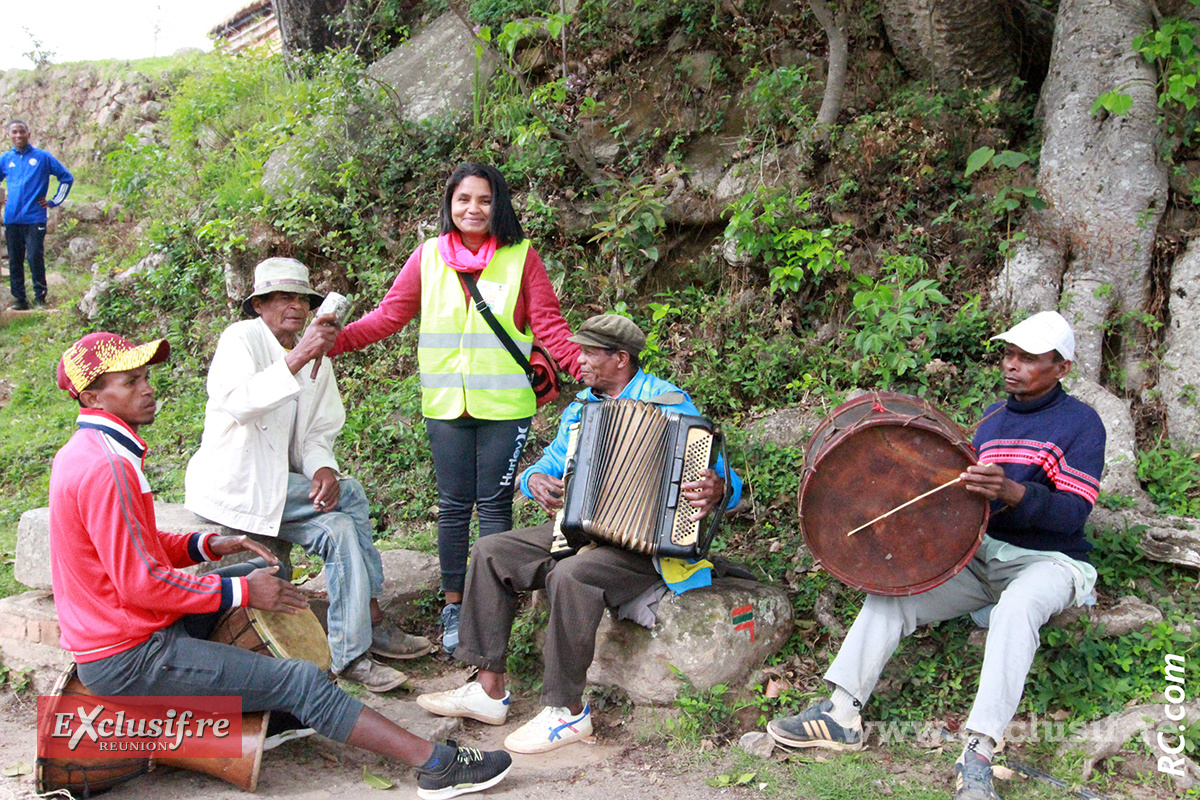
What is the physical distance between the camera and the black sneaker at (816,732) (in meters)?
3.59

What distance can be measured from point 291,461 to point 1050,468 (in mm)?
3281

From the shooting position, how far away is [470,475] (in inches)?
172

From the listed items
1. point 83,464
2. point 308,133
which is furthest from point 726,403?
point 308,133

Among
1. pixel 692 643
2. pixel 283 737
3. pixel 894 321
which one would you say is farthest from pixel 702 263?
pixel 283 737

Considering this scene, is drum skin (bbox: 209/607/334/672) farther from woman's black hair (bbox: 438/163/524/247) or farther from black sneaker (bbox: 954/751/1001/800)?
black sneaker (bbox: 954/751/1001/800)

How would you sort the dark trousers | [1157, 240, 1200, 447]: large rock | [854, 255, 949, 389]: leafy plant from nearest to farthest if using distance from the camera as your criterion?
[1157, 240, 1200, 447]: large rock < [854, 255, 949, 389]: leafy plant < the dark trousers

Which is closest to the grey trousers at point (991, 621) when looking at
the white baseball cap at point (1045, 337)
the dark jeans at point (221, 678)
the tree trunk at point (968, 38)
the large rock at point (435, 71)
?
the white baseball cap at point (1045, 337)

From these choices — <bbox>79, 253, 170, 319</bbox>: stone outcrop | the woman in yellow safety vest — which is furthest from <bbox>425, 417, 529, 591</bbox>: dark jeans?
<bbox>79, 253, 170, 319</bbox>: stone outcrop

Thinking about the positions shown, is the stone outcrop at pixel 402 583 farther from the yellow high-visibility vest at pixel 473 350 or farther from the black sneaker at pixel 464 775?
the black sneaker at pixel 464 775

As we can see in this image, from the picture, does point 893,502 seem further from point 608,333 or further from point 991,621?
point 608,333

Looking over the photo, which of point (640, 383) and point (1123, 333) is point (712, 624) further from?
point (1123, 333)

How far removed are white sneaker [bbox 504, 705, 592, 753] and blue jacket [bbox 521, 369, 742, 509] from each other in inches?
37.5

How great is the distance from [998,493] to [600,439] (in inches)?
61.5
